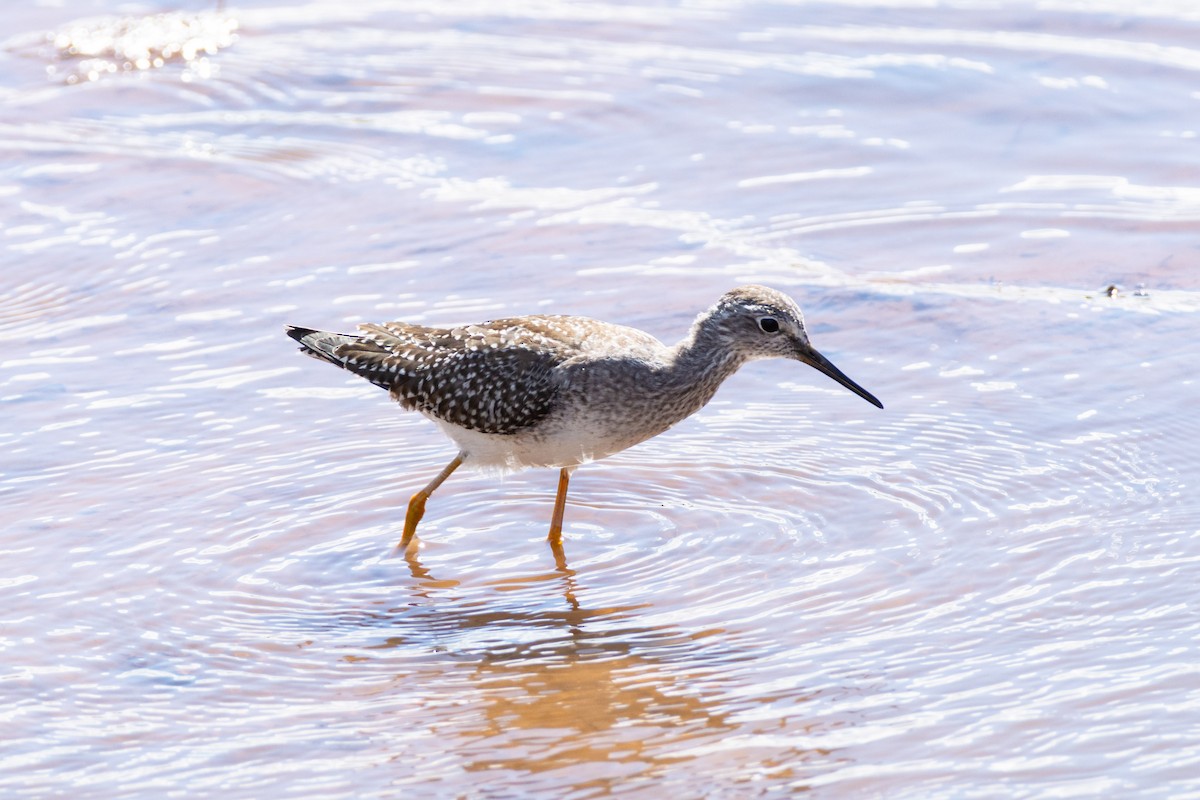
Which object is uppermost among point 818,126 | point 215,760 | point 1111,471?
point 818,126

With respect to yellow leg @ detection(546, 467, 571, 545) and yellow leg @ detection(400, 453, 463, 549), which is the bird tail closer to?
yellow leg @ detection(400, 453, 463, 549)

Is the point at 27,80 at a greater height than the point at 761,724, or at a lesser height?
greater

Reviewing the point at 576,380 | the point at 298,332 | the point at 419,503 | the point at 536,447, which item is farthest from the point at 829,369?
the point at 298,332

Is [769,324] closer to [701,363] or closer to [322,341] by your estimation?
[701,363]

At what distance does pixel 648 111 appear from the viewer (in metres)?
13.8

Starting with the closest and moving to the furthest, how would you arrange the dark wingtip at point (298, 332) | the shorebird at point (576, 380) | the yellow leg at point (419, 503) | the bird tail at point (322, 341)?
the shorebird at point (576, 380) < the yellow leg at point (419, 503) < the bird tail at point (322, 341) < the dark wingtip at point (298, 332)

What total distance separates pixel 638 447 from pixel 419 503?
57.6 inches

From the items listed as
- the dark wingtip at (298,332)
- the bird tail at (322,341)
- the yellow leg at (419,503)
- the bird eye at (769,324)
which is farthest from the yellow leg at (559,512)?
the dark wingtip at (298,332)

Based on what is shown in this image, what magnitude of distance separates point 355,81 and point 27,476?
23.1 feet

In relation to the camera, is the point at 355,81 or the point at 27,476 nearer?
the point at 27,476

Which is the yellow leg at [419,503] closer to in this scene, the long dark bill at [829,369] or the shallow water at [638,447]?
the shallow water at [638,447]

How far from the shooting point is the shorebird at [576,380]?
8.23m

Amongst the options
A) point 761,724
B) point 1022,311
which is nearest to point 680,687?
point 761,724

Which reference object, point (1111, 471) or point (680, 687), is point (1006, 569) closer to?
point (1111, 471)
